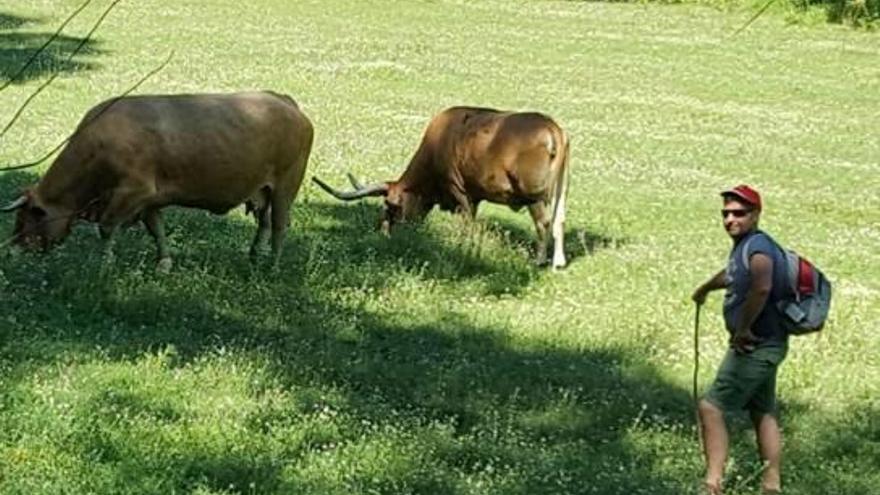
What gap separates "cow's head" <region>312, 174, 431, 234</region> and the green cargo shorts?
7.10 metres

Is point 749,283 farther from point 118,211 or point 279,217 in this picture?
point 279,217

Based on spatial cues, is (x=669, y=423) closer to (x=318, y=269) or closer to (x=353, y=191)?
(x=318, y=269)

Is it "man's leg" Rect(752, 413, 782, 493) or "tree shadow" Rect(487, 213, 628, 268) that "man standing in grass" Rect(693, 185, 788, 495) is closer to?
"man's leg" Rect(752, 413, 782, 493)

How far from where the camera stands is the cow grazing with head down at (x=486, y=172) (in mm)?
14414

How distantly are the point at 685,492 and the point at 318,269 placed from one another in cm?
511

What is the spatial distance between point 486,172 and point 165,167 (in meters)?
3.71

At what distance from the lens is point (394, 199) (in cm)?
1535

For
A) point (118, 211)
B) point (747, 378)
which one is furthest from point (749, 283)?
point (118, 211)

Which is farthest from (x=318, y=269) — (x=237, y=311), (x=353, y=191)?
(x=353, y=191)

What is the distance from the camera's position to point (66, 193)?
12078 millimetres

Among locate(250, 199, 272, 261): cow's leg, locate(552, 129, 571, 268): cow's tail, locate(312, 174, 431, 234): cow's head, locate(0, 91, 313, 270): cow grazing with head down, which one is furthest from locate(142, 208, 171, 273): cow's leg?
locate(552, 129, 571, 268): cow's tail

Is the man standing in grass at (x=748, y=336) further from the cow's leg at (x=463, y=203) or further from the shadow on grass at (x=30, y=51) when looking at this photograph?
the shadow on grass at (x=30, y=51)

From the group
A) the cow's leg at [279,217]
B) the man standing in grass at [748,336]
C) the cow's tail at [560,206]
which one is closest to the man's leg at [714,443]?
the man standing in grass at [748,336]

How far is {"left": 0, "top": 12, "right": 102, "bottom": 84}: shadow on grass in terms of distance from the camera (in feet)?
80.1
